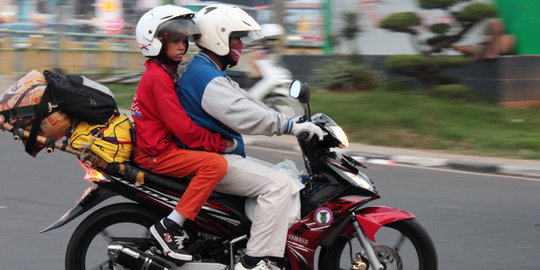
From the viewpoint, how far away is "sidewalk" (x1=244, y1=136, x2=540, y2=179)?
842 centimetres

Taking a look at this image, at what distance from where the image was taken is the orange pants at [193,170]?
12.6 ft

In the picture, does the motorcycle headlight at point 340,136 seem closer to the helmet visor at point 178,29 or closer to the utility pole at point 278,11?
the helmet visor at point 178,29

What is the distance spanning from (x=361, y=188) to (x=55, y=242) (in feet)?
8.31

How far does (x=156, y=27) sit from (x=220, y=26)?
33cm

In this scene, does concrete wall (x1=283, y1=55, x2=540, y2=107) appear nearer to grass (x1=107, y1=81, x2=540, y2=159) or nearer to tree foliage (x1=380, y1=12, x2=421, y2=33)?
grass (x1=107, y1=81, x2=540, y2=159)

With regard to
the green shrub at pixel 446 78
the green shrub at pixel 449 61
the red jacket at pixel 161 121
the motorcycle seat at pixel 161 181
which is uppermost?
the red jacket at pixel 161 121

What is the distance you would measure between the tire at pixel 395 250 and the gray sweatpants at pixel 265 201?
13.6 inches

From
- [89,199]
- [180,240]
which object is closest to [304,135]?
[180,240]

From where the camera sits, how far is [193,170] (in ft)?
12.7

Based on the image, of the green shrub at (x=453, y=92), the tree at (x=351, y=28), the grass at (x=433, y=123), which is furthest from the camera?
the tree at (x=351, y=28)

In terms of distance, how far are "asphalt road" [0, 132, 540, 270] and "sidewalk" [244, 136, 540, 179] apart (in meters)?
0.33

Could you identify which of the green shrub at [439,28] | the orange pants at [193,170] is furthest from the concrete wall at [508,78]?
the orange pants at [193,170]

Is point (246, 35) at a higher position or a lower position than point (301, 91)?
higher

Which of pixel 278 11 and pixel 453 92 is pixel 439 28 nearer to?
pixel 453 92
